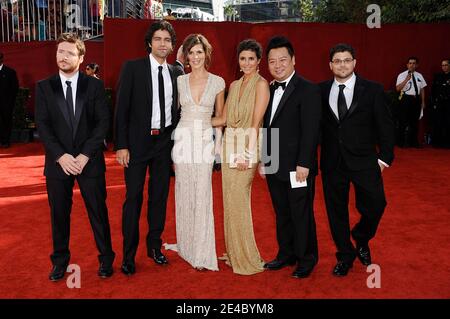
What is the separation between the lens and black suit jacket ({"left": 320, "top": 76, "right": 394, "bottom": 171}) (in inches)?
126

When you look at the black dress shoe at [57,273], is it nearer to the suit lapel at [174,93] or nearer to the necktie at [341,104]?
the suit lapel at [174,93]

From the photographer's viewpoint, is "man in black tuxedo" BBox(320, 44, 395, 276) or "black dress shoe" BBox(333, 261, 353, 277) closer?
"man in black tuxedo" BBox(320, 44, 395, 276)

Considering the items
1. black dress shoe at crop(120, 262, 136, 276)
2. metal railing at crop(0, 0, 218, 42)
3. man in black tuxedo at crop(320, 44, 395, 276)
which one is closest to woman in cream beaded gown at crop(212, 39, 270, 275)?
man in black tuxedo at crop(320, 44, 395, 276)

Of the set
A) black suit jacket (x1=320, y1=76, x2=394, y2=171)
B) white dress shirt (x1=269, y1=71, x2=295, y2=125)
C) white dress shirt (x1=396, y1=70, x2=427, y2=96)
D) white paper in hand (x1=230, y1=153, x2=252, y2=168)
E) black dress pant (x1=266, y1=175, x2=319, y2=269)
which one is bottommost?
black dress pant (x1=266, y1=175, x2=319, y2=269)

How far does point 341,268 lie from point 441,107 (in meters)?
7.44

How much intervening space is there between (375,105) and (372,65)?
26.1ft

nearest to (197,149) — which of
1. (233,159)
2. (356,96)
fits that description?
(233,159)

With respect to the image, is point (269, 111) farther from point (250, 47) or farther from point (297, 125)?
point (250, 47)

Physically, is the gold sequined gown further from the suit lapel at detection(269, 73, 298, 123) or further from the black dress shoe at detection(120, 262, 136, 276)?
the black dress shoe at detection(120, 262, 136, 276)

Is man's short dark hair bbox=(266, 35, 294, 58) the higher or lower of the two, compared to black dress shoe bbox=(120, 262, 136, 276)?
higher

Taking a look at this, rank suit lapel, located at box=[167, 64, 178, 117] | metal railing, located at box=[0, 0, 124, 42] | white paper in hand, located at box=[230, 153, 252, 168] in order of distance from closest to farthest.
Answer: white paper in hand, located at box=[230, 153, 252, 168] < suit lapel, located at box=[167, 64, 178, 117] < metal railing, located at box=[0, 0, 124, 42]

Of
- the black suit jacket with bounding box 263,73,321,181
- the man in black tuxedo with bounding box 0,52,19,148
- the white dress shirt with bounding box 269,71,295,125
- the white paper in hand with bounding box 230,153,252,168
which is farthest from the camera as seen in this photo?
the man in black tuxedo with bounding box 0,52,19,148

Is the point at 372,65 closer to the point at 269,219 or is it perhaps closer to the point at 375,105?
the point at 269,219
